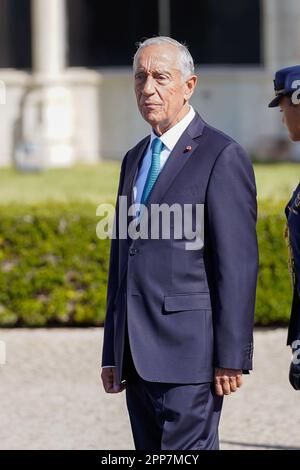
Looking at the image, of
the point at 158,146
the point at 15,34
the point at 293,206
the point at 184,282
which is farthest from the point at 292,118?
the point at 15,34

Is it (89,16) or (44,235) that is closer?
(44,235)

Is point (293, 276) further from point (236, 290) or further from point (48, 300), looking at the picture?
point (48, 300)

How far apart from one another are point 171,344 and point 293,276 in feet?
1.64

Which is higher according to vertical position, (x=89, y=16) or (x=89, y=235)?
(x=89, y=16)

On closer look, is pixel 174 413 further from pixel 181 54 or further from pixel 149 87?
pixel 181 54

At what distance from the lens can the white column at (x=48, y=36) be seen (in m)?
19.0

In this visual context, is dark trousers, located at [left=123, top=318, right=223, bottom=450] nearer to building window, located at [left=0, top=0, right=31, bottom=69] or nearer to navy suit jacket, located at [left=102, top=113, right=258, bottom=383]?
navy suit jacket, located at [left=102, top=113, right=258, bottom=383]

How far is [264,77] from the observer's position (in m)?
18.7

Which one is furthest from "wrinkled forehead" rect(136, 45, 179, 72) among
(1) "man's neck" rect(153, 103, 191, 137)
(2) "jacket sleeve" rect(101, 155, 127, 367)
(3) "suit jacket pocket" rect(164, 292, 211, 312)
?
(3) "suit jacket pocket" rect(164, 292, 211, 312)

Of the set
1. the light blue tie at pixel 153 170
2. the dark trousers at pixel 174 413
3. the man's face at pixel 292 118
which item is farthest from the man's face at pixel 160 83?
the dark trousers at pixel 174 413

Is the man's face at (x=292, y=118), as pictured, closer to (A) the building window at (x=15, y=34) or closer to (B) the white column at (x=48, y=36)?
(B) the white column at (x=48, y=36)

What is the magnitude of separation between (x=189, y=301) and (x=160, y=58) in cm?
88

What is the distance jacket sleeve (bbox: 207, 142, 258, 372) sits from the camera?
4.21 m
